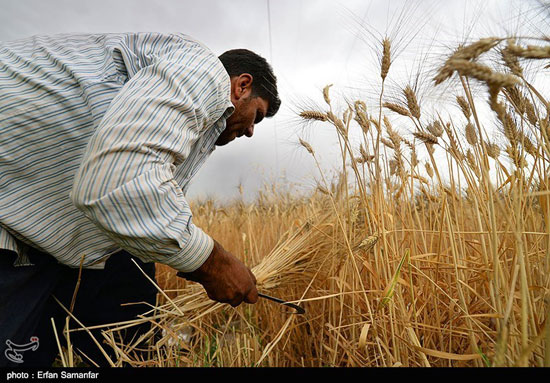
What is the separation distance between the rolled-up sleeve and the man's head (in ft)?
1.53

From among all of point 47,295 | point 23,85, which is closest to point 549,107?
point 23,85

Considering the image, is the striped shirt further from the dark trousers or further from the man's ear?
the man's ear

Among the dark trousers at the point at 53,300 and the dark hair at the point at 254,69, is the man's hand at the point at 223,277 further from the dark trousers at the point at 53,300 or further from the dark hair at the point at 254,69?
the dark hair at the point at 254,69

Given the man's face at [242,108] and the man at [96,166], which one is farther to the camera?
the man's face at [242,108]

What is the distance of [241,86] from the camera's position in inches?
51.1

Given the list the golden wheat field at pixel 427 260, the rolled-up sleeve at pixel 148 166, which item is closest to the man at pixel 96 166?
the rolled-up sleeve at pixel 148 166

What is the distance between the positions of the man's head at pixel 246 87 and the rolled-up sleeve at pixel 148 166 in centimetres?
47

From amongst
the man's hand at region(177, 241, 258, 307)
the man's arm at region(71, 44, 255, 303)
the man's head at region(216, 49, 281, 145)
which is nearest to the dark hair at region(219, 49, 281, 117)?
the man's head at region(216, 49, 281, 145)

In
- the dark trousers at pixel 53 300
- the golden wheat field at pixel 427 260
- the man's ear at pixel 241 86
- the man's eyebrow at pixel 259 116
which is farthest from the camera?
the man's eyebrow at pixel 259 116

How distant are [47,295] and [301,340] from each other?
93 cm

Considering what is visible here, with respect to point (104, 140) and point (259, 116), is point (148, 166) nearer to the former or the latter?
point (104, 140)

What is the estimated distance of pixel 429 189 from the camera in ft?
3.83

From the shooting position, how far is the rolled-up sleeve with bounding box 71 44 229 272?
69 centimetres

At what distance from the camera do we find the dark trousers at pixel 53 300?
3.39ft
